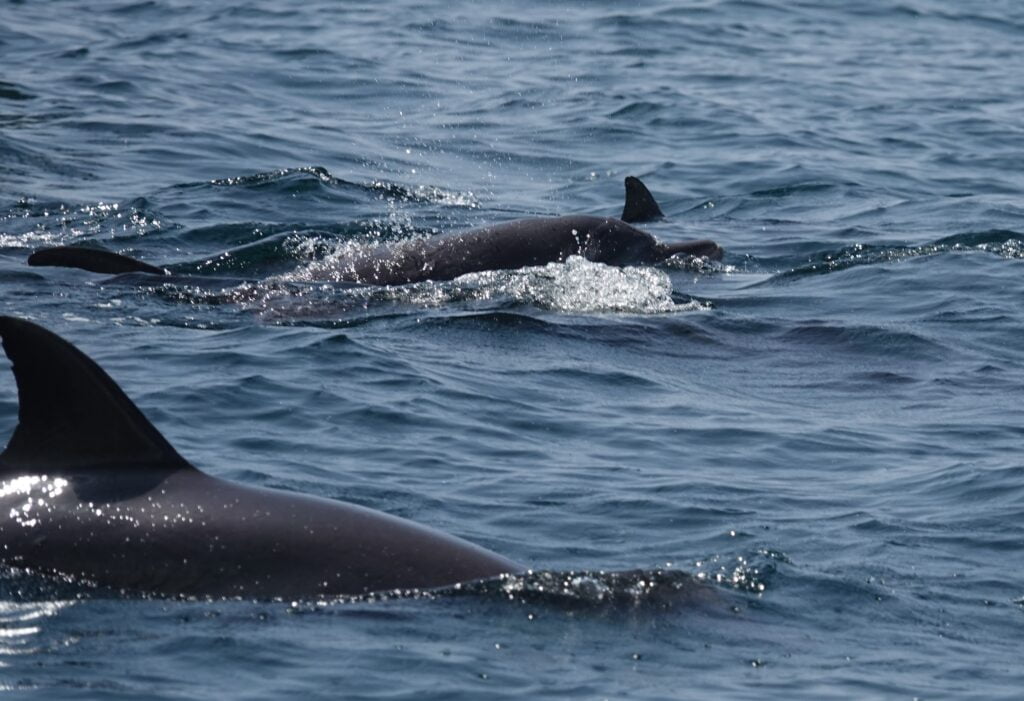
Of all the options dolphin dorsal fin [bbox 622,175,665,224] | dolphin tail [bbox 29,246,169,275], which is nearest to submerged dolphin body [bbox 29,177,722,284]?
dolphin tail [bbox 29,246,169,275]

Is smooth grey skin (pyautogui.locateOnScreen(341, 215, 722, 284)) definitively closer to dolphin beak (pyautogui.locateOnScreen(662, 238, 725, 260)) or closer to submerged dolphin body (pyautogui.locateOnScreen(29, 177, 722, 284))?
submerged dolphin body (pyautogui.locateOnScreen(29, 177, 722, 284))

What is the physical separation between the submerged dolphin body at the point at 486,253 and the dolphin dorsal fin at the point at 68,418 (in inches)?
256

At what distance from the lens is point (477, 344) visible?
13.4 metres

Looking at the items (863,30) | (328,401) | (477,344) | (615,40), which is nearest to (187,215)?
(477,344)

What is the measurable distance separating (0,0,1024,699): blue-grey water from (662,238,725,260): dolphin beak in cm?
37

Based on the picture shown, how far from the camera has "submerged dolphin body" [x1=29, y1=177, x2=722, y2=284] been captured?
14.2 meters

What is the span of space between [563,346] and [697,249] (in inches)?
137

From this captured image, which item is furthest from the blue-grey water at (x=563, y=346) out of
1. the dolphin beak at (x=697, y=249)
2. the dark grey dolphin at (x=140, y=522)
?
the dolphin beak at (x=697, y=249)

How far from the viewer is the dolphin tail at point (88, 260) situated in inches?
549

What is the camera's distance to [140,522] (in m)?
7.59

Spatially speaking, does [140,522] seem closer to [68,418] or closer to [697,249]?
[68,418]

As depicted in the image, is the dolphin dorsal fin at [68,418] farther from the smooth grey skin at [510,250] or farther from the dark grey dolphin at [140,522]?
the smooth grey skin at [510,250]

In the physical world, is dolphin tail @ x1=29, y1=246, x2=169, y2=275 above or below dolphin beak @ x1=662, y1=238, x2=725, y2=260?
above

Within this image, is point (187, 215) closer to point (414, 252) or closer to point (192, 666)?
point (414, 252)
